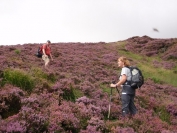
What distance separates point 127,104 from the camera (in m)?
9.69

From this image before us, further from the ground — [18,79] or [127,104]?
[18,79]

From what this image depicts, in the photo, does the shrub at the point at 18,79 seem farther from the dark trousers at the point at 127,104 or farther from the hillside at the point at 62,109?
the dark trousers at the point at 127,104

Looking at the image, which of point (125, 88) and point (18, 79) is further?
point (18, 79)

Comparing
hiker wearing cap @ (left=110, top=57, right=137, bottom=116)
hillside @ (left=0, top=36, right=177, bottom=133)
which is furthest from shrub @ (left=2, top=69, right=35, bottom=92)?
hiker wearing cap @ (left=110, top=57, right=137, bottom=116)

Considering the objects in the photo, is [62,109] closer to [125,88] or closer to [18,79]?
[125,88]

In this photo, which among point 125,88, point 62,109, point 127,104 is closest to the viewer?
point 62,109

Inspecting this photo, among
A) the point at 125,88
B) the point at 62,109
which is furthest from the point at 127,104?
the point at 62,109

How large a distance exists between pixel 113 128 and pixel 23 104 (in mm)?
3250

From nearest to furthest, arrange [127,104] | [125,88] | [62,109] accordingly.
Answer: [62,109], [125,88], [127,104]

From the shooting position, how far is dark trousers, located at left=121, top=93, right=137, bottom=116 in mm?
9641

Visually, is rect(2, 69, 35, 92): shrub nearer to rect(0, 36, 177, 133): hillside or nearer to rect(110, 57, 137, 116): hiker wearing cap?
rect(0, 36, 177, 133): hillside

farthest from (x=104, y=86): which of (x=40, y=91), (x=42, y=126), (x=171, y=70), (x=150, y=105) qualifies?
(x=171, y=70)

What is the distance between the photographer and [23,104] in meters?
8.77

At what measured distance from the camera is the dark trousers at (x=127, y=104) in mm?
9641
